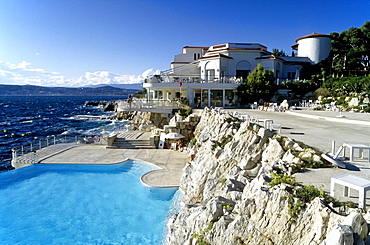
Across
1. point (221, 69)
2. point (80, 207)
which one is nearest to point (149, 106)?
point (221, 69)

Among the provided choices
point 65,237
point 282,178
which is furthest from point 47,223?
point 282,178

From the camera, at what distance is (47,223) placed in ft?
33.9

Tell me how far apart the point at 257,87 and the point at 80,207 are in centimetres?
2450

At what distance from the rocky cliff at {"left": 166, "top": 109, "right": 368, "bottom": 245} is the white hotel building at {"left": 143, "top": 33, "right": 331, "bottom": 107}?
2048cm

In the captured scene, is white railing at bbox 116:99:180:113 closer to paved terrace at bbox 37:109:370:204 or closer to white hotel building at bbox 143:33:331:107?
white hotel building at bbox 143:33:331:107

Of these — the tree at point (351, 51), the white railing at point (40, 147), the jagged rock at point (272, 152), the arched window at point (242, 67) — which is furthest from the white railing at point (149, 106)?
the tree at point (351, 51)

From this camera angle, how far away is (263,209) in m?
5.39

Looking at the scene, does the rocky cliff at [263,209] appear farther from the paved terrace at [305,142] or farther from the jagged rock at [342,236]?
the paved terrace at [305,142]

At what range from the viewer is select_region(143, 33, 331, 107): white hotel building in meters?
30.3

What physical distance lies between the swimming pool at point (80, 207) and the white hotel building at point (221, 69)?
16.3 metres

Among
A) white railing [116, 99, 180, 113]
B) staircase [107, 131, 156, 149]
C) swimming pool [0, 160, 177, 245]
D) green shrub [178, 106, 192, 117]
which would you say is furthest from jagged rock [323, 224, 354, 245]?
white railing [116, 99, 180, 113]

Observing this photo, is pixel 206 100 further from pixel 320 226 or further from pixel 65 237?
pixel 320 226

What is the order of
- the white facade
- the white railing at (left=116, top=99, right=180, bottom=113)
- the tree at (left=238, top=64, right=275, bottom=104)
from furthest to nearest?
the white facade, the tree at (left=238, top=64, right=275, bottom=104), the white railing at (left=116, top=99, right=180, bottom=113)

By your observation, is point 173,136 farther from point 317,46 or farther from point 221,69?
point 317,46
